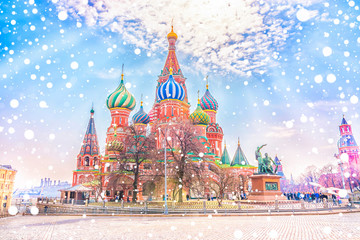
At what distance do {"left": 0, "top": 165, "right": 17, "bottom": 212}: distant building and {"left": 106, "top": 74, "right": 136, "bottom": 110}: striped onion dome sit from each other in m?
22.0

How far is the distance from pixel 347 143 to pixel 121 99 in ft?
233

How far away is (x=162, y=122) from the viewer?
44.9 m

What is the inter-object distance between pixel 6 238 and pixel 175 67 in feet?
176

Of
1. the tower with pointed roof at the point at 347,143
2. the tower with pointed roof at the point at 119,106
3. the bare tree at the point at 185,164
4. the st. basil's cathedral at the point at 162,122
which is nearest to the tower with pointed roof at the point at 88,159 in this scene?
the st. basil's cathedral at the point at 162,122

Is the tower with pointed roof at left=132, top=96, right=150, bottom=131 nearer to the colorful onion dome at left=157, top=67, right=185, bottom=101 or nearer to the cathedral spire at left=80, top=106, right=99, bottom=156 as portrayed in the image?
the colorful onion dome at left=157, top=67, right=185, bottom=101

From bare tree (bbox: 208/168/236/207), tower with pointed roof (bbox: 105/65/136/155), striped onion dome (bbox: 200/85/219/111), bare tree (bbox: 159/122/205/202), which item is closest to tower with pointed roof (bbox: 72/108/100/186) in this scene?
tower with pointed roof (bbox: 105/65/136/155)

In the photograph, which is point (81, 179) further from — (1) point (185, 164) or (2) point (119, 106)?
(1) point (185, 164)

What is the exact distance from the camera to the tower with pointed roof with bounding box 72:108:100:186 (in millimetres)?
61906

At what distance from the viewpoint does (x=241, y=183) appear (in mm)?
54812

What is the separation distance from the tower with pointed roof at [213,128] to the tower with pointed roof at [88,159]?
28.3m

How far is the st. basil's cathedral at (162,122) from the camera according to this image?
46188mm

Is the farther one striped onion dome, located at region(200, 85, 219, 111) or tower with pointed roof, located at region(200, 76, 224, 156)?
striped onion dome, located at region(200, 85, 219, 111)

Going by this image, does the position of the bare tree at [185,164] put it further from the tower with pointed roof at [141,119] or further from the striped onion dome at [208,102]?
the striped onion dome at [208,102]

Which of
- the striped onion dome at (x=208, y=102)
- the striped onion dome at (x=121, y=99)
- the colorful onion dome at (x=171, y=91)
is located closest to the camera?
the colorful onion dome at (x=171, y=91)
